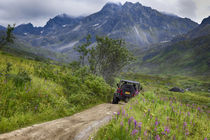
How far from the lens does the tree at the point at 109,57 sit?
94.7 feet

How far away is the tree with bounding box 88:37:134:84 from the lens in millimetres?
28877

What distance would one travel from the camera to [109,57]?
98.0 ft

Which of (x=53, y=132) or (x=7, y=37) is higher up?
(x=7, y=37)

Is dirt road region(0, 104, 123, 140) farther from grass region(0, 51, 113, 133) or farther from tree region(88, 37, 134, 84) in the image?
tree region(88, 37, 134, 84)

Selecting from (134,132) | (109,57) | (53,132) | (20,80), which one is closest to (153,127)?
(134,132)

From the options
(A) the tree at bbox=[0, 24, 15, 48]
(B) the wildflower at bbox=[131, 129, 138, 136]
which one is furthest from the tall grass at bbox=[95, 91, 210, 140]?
(A) the tree at bbox=[0, 24, 15, 48]

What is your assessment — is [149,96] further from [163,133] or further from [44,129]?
[44,129]

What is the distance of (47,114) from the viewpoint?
7.07m

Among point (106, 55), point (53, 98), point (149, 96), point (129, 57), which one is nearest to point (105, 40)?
point (106, 55)

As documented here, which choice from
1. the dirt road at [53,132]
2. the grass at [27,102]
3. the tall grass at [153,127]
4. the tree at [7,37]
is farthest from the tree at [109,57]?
the dirt road at [53,132]

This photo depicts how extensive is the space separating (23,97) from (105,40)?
22.8 metres

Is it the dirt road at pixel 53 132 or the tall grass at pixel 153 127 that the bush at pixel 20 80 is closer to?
the dirt road at pixel 53 132

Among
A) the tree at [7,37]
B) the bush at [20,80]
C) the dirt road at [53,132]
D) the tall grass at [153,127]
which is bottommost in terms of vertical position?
the dirt road at [53,132]

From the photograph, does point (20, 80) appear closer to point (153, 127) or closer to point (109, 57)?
point (153, 127)
